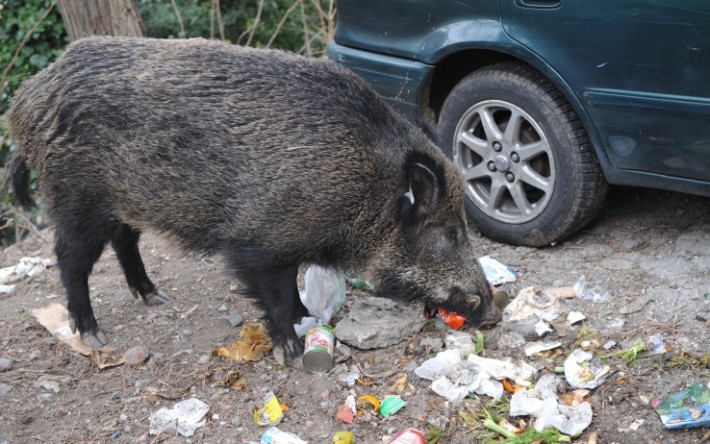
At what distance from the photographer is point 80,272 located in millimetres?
4691

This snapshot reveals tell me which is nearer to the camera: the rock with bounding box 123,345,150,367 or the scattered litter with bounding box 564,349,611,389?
the scattered litter with bounding box 564,349,611,389

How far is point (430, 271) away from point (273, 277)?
2.78 ft

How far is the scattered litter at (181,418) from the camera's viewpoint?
3.92 meters

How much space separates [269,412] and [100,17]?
419cm

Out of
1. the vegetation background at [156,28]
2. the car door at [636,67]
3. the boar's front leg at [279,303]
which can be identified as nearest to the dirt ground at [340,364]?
the boar's front leg at [279,303]

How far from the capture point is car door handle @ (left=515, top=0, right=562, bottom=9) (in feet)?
14.8

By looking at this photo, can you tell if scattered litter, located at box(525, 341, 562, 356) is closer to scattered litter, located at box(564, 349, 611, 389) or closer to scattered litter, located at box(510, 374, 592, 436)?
scattered litter, located at box(564, 349, 611, 389)

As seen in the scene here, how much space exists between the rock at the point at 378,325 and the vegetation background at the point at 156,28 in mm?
4400

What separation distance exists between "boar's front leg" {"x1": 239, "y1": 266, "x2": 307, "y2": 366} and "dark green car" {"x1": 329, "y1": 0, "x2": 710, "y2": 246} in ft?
3.88

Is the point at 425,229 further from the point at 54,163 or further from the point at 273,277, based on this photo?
the point at 54,163

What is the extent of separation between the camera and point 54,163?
440 cm

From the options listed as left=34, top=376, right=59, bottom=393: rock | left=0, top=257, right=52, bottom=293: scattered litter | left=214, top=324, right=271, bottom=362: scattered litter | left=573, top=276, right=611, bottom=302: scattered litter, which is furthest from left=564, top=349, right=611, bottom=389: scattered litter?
left=0, top=257, right=52, bottom=293: scattered litter

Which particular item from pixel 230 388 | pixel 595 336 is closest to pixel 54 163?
pixel 230 388

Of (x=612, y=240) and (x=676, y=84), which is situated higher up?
(x=676, y=84)
